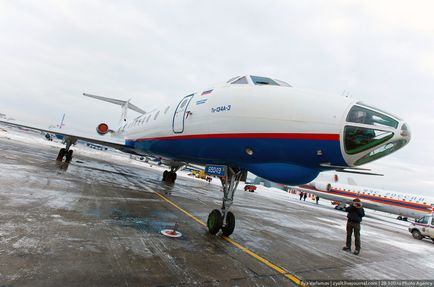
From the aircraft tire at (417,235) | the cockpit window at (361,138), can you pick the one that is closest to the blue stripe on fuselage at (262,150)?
the cockpit window at (361,138)

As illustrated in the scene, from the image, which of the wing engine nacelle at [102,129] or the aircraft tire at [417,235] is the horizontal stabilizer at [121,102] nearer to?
the wing engine nacelle at [102,129]

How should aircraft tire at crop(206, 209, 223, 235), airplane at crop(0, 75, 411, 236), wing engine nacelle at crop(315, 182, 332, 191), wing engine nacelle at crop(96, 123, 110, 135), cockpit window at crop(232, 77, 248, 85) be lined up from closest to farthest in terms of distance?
airplane at crop(0, 75, 411, 236) → cockpit window at crop(232, 77, 248, 85) → aircraft tire at crop(206, 209, 223, 235) → wing engine nacelle at crop(96, 123, 110, 135) → wing engine nacelle at crop(315, 182, 332, 191)

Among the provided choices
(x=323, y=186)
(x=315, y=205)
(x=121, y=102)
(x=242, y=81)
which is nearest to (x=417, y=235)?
(x=242, y=81)

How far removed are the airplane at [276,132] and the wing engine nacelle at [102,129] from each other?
1536 centimetres

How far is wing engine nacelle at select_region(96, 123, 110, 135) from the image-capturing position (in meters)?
20.4

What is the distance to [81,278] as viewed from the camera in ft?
10.3

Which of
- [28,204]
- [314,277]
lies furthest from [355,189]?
[28,204]

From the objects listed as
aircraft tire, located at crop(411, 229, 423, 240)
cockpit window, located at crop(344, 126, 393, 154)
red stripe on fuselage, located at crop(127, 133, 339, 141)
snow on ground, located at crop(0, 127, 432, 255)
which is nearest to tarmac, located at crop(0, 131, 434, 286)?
snow on ground, located at crop(0, 127, 432, 255)

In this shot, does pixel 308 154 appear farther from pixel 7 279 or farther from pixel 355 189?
pixel 355 189

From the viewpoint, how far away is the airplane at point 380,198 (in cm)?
2461

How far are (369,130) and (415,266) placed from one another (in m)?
5.38

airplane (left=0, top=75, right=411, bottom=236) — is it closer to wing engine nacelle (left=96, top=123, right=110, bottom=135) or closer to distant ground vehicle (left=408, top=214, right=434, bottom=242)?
distant ground vehicle (left=408, top=214, right=434, bottom=242)

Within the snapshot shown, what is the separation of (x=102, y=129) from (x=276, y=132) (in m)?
18.6

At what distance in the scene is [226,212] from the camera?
6.43m
